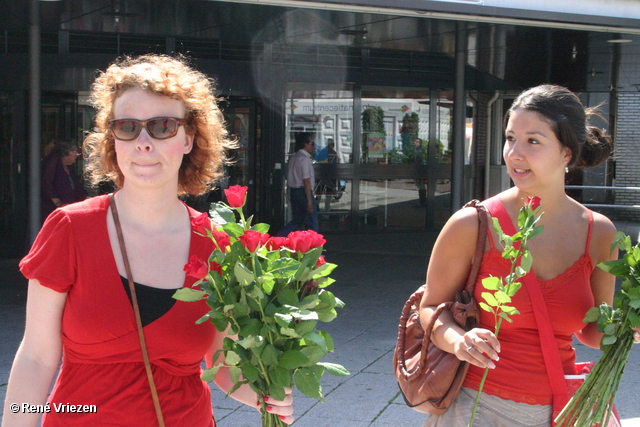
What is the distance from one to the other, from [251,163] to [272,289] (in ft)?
38.6

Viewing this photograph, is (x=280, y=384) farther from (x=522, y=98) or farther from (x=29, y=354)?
(x=522, y=98)

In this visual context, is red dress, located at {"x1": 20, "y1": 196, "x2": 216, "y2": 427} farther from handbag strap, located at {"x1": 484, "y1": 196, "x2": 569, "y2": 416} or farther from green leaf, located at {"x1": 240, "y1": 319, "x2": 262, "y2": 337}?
handbag strap, located at {"x1": 484, "y1": 196, "x2": 569, "y2": 416}

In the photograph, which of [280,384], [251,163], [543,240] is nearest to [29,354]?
[280,384]

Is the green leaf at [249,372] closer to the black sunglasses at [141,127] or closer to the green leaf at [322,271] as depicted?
the green leaf at [322,271]

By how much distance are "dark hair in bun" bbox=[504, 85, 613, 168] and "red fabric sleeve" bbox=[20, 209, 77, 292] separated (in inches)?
62.6

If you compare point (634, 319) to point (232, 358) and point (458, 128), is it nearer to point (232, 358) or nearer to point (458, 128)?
point (232, 358)

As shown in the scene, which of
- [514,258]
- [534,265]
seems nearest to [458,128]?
[534,265]

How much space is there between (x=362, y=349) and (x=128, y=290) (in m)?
4.42

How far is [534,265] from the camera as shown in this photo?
2404 millimetres

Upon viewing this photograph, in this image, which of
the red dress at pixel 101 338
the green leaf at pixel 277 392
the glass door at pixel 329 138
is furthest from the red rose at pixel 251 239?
the glass door at pixel 329 138

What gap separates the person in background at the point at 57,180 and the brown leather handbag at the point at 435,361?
7971 mm

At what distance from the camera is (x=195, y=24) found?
1020cm

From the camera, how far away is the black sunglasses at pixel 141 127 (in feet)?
6.81

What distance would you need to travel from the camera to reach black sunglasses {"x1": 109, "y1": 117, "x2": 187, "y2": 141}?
6.81 ft
